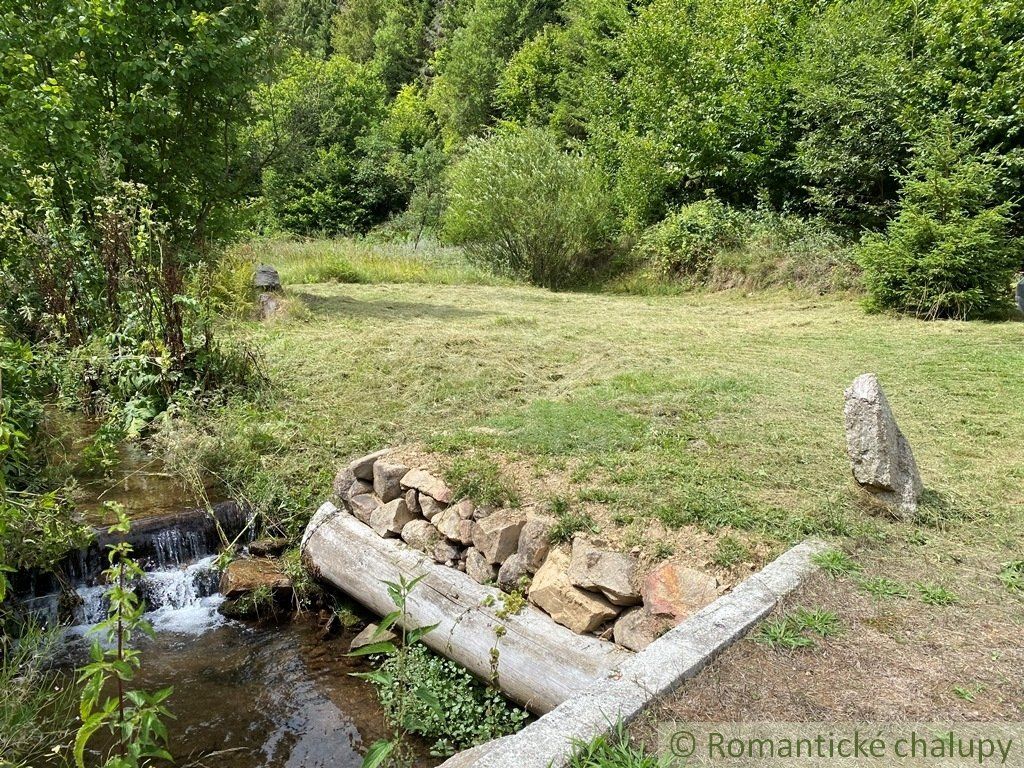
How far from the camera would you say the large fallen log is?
3.27 metres

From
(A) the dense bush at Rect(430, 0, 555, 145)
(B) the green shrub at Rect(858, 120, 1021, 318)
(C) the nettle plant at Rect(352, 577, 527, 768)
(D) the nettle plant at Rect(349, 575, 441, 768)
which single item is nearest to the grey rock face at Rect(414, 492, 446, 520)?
(D) the nettle plant at Rect(349, 575, 441, 768)

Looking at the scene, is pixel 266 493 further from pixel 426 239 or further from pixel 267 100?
pixel 267 100

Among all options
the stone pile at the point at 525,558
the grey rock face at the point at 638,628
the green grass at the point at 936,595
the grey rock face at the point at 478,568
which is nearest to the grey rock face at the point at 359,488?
the stone pile at the point at 525,558

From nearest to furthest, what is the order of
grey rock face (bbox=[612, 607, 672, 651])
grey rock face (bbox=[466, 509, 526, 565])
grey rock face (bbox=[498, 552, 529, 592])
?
grey rock face (bbox=[612, 607, 672, 651]), grey rock face (bbox=[498, 552, 529, 592]), grey rock face (bbox=[466, 509, 526, 565])

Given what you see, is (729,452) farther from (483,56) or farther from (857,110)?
(483,56)

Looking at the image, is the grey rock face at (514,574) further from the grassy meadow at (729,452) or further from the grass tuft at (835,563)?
the grass tuft at (835,563)

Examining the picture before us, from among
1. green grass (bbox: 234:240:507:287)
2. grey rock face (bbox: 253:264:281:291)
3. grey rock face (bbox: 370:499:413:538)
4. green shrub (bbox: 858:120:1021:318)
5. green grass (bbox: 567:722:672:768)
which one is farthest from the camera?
green grass (bbox: 234:240:507:287)

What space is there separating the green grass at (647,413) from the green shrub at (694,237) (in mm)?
5487

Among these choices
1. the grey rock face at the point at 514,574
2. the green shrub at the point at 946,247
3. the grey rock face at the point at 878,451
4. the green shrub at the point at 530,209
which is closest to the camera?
the grey rock face at the point at 878,451

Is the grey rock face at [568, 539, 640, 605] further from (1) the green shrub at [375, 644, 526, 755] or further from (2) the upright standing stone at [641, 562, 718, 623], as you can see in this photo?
(1) the green shrub at [375, 644, 526, 755]

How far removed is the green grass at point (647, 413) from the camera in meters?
4.00

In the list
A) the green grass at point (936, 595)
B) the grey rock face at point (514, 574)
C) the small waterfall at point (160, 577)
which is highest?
the green grass at point (936, 595)

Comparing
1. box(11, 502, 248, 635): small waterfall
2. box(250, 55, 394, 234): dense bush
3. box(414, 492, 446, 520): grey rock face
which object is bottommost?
box(11, 502, 248, 635): small waterfall

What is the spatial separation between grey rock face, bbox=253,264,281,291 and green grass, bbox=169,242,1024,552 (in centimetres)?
143
